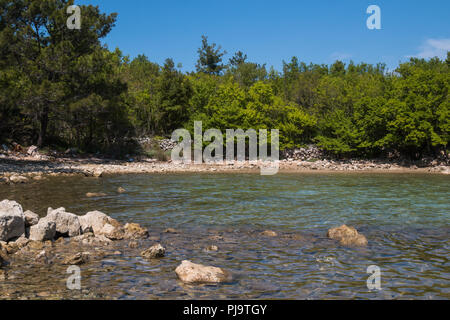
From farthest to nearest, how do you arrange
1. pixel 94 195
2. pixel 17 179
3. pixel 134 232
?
pixel 17 179 < pixel 94 195 < pixel 134 232

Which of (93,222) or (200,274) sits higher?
(93,222)

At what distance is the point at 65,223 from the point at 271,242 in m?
5.55

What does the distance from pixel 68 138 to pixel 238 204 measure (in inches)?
→ 1306

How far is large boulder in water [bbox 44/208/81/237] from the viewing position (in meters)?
10.5

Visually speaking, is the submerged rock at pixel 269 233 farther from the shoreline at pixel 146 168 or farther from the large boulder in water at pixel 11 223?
the shoreline at pixel 146 168

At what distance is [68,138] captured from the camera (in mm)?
44344

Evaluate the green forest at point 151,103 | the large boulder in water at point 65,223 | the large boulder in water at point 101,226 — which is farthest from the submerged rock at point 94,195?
the green forest at point 151,103

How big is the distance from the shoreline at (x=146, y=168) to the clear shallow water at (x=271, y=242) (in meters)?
7.35

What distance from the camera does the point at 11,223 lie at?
9.68 metres

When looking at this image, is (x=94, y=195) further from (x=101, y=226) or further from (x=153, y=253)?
(x=153, y=253)

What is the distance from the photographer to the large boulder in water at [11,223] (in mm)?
9523

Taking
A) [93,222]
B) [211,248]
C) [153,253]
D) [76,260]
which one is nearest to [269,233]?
[211,248]

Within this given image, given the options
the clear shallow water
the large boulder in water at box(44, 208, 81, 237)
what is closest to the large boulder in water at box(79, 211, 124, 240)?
the large boulder in water at box(44, 208, 81, 237)
